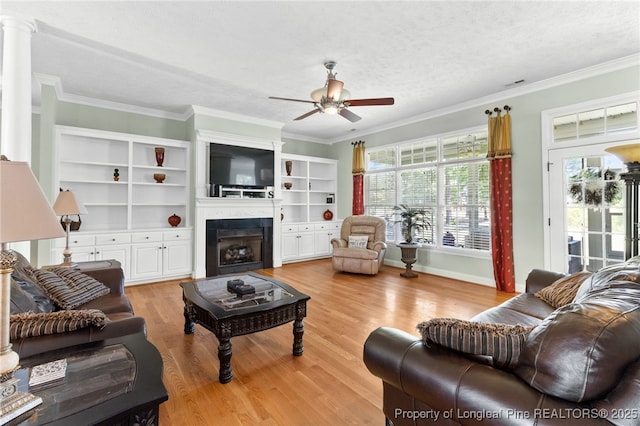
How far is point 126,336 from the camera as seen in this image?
1498 mm

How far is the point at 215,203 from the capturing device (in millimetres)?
5266

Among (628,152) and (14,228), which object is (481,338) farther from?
(628,152)

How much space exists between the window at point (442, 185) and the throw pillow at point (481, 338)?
4.10 meters

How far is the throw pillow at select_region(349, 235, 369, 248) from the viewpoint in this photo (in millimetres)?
5641

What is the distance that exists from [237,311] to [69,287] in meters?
1.24

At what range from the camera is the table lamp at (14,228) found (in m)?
0.92

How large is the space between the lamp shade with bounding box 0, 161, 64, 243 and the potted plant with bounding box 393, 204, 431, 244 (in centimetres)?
495

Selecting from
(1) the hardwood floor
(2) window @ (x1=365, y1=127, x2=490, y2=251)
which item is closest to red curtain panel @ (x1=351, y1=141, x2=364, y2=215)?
(2) window @ (x1=365, y1=127, x2=490, y2=251)

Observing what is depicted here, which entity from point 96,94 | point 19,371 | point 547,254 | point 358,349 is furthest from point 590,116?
point 96,94

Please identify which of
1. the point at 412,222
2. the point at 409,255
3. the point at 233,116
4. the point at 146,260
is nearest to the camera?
the point at 146,260

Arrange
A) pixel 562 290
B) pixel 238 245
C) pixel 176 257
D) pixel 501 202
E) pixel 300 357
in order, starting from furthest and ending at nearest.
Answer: pixel 238 245, pixel 176 257, pixel 501 202, pixel 300 357, pixel 562 290

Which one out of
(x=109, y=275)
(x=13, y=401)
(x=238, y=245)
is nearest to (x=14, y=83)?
(x=109, y=275)

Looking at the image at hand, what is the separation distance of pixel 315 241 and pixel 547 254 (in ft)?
13.9

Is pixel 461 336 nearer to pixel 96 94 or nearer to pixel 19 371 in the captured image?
pixel 19 371
